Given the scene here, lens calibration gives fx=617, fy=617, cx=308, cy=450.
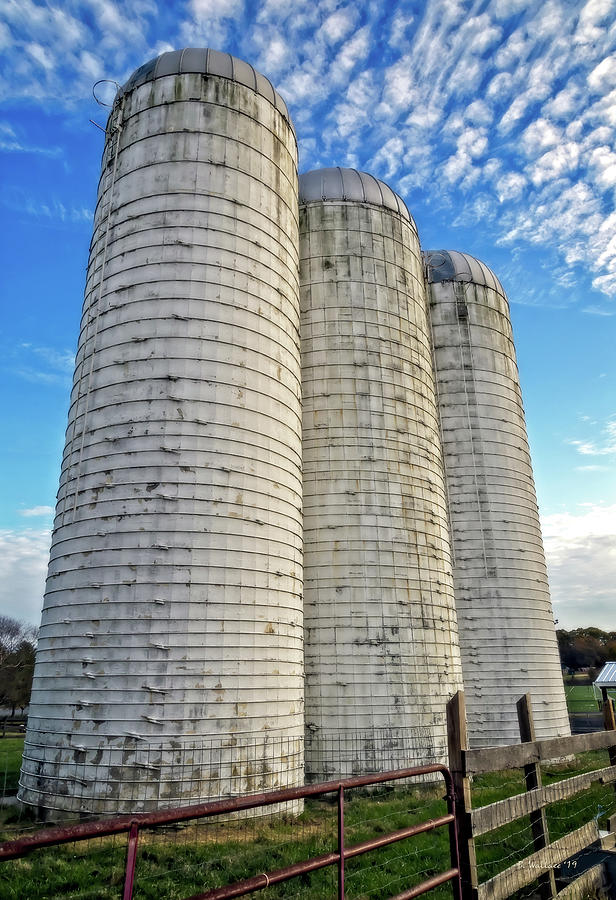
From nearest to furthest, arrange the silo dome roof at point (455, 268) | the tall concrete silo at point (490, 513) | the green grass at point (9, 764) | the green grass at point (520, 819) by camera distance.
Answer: the green grass at point (520, 819) < the green grass at point (9, 764) < the tall concrete silo at point (490, 513) < the silo dome roof at point (455, 268)

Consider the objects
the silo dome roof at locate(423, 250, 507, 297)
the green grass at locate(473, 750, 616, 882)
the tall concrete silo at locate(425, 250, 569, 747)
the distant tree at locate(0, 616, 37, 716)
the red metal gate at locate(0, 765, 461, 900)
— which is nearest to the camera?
the red metal gate at locate(0, 765, 461, 900)

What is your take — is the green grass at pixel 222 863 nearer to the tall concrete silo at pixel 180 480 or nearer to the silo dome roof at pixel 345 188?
the tall concrete silo at pixel 180 480

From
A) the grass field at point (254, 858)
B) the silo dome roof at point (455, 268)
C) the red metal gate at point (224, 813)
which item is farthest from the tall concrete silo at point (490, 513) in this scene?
the red metal gate at point (224, 813)

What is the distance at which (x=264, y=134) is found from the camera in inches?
642

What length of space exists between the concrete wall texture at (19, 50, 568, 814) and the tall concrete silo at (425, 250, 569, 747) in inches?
4.7

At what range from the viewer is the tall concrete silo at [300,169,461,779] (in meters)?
15.7

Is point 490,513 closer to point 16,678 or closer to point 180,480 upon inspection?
point 180,480

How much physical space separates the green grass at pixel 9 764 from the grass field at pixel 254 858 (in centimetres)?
372

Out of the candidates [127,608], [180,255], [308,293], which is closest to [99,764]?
[127,608]

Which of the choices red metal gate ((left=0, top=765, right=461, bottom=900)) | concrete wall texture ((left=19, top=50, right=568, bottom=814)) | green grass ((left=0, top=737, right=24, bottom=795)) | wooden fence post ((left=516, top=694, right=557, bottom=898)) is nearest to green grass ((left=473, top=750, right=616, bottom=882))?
wooden fence post ((left=516, top=694, right=557, bottom=898))

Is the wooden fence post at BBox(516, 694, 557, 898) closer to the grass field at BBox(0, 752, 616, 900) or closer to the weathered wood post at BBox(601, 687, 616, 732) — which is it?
the grass field at BBox(0, 752, 616, 900)

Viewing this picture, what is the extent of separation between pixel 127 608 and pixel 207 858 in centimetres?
Result: 460

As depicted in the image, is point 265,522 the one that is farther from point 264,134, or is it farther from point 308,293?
point 264,134

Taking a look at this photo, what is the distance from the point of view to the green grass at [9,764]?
14.8 meters
